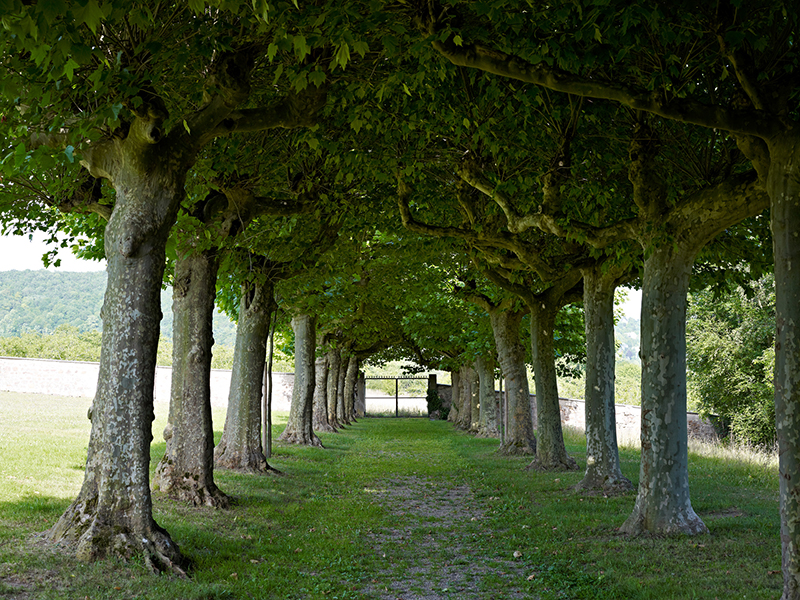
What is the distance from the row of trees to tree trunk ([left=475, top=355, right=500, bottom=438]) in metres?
15.2

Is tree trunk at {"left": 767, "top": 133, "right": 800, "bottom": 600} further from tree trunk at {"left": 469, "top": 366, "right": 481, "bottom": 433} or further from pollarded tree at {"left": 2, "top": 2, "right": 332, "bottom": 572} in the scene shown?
tree trunk at {"left": 469, "top": 366, "right": 481, "bottom": 433}

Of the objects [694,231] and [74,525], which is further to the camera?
[694,231]

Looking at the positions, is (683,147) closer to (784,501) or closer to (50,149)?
(784,501)

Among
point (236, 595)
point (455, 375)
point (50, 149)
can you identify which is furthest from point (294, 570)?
point (455, 375)

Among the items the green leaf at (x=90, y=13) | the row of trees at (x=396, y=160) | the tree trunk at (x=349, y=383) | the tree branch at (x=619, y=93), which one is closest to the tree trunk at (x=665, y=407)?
the row of trees at (x=396, y=160)

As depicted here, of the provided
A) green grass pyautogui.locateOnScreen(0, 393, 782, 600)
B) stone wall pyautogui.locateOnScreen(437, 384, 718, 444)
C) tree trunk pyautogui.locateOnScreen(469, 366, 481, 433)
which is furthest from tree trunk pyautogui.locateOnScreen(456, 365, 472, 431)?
green grass pyautogui.locateOnScreen(0, 393, 782, 600)

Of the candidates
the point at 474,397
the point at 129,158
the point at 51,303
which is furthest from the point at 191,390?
the point at 51,303

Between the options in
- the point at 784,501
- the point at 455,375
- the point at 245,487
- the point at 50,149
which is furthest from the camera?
the point at 455,375

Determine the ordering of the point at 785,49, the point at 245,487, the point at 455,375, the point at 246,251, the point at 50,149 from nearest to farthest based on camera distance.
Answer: the point at 785,49
the point at 50,149
the point at 245,487
the point at 246,251
the point at 455,375

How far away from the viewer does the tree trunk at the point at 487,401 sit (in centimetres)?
2886

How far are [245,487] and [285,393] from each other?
4054cm

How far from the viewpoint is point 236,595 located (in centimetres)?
592

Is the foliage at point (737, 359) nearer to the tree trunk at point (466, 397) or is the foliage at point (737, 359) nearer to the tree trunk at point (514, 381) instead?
the tree trunk at point (466, 397)

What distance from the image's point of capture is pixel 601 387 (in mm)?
12141
